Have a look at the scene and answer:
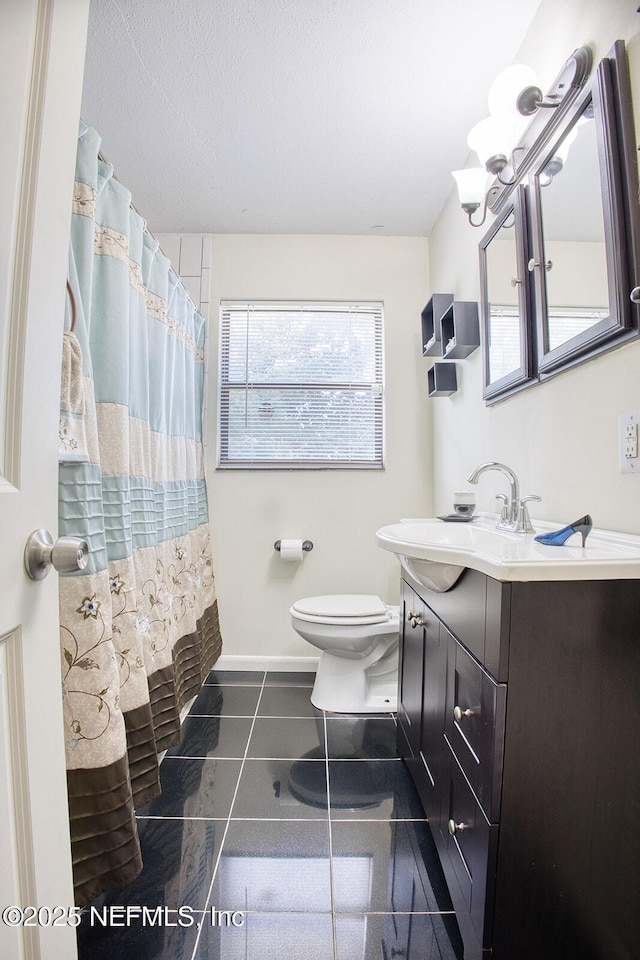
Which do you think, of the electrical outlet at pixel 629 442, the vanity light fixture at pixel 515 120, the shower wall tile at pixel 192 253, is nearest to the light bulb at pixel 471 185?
the vanity light fixture at pixel 515 120

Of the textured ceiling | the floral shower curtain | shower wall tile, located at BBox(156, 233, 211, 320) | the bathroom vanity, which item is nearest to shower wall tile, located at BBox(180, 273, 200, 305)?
shower wall tile, located at BBox(156, 233, 211, 320)

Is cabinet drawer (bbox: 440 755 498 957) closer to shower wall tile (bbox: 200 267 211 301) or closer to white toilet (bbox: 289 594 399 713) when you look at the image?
white toilet (bbox: 289 594 399 713)

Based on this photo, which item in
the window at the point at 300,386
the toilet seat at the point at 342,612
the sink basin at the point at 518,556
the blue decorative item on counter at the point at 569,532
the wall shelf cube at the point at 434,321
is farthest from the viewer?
the window at the point at 300,386

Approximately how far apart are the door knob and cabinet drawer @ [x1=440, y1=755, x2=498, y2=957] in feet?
2.65

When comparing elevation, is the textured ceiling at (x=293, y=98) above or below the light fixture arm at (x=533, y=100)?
above

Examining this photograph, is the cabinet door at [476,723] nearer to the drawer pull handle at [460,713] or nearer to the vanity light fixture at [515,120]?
the drawer pull handle at [460,713]

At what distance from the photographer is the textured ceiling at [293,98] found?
1393 mm

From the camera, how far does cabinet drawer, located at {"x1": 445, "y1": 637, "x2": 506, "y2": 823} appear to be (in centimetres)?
80

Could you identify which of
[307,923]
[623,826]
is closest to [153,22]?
[623,826]

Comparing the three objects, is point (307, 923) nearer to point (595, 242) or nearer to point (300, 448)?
point (595, 242)

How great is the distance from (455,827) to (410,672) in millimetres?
558

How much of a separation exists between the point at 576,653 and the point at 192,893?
1069mm

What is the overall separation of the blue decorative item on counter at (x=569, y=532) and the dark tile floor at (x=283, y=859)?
0.88 meters

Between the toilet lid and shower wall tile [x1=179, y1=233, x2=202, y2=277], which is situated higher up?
shower wall tile [x1=179, y1=233, x2=202, y2=277]
